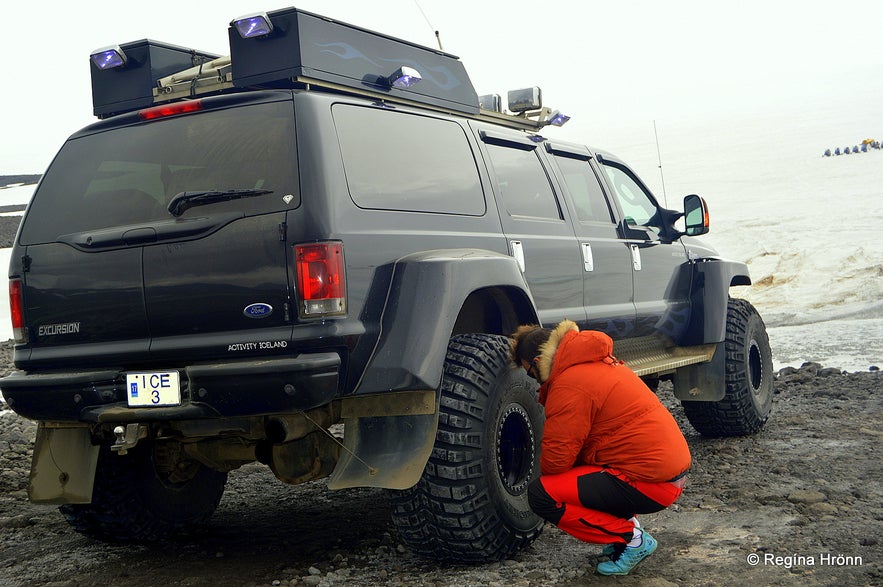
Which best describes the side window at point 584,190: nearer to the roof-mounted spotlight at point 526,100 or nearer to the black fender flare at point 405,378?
the roof-mounted spotlight at point 526,100

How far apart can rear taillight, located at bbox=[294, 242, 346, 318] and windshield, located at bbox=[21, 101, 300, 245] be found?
0.69 ft

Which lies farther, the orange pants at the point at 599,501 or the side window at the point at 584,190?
the side window at the point at 584,190

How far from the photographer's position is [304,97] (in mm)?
3939

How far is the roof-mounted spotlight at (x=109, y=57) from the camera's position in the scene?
4.75 metres

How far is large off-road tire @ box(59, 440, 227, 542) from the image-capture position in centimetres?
466

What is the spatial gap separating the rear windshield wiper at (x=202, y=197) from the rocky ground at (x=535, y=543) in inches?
62.6

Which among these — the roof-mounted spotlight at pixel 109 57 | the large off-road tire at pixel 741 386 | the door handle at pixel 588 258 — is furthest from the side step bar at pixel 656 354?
the roof-mounted spotlight at pixel 109 57

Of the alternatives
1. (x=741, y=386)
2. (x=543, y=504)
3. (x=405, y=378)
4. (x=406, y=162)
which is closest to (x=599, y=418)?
(x=543, y=504)

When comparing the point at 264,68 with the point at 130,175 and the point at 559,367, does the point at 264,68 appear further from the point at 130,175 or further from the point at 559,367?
the point at 559,367

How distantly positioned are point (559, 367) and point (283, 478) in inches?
50.3

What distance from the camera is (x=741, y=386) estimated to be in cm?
691

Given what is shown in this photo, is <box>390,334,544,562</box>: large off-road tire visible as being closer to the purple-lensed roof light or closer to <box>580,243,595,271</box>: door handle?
<box>580,243,595,271</box>: door handle

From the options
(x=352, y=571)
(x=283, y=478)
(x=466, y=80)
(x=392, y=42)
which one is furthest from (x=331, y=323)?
(x=466, y=80)

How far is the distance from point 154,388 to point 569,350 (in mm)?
1674
